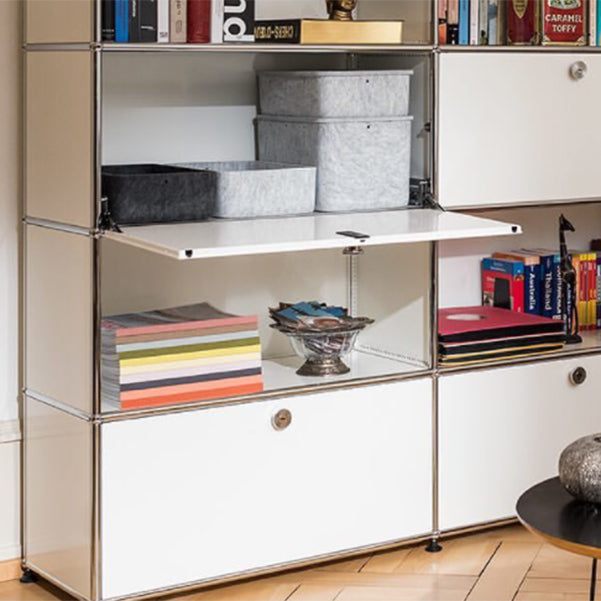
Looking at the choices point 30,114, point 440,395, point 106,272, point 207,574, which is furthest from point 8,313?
point 440,395

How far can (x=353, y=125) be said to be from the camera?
3.10 meters

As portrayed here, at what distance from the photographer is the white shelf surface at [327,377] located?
117 inches

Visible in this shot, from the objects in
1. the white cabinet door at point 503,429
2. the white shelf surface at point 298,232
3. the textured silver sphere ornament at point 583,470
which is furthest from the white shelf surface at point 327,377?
the textured silver sphere ornament at point 583,470

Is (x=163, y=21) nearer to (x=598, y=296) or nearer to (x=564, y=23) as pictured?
(x=564, y=23)

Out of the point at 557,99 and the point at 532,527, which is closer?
the point at 532,527

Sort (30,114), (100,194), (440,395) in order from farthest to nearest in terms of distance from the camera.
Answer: (440,395) → (30,114) → (100,194)

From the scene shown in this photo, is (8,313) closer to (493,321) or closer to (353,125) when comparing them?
(353,125)

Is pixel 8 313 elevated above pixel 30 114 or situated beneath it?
situated beneath

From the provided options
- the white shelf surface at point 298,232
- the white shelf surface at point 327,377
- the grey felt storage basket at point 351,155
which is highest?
the grey felt storage basket at point 351,155

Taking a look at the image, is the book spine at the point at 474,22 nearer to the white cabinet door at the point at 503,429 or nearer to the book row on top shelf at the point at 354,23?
the book row on top shelf at the point at 354,23

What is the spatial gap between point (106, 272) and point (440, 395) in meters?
0.86

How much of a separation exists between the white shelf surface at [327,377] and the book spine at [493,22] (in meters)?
0.82

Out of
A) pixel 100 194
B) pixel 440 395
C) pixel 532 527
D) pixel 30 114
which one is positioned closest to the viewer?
pixel 532 527

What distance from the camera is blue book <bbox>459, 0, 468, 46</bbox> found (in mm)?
Answer: 3168
